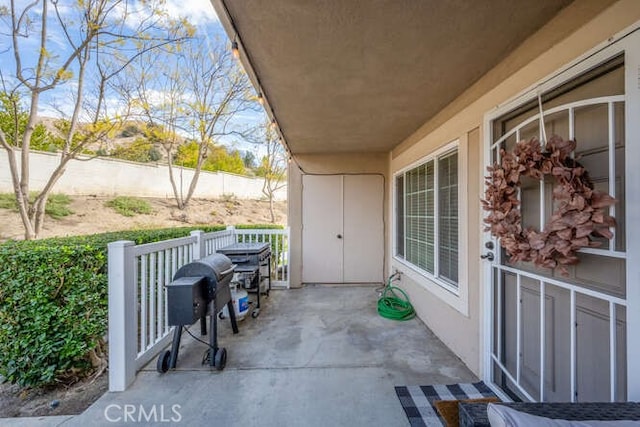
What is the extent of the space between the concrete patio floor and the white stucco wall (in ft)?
35.9

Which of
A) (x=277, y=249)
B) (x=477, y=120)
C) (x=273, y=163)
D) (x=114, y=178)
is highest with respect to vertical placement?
(x=273, y=163)

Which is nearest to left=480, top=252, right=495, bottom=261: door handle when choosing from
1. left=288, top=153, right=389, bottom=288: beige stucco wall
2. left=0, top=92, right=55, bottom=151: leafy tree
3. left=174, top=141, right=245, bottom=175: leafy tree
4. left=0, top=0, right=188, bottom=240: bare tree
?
left=288, top=153, right=389, bottom=288: beige stucco wall

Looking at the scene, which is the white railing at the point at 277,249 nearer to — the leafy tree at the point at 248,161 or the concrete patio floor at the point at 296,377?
the concrete patio floor at the point at 296,377

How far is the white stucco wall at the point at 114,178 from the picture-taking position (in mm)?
9695

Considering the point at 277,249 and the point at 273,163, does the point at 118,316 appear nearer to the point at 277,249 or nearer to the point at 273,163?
the point at 277,249

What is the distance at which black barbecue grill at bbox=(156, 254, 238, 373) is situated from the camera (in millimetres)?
2232

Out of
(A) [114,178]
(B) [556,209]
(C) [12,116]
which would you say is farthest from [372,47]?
(A) [114,178]

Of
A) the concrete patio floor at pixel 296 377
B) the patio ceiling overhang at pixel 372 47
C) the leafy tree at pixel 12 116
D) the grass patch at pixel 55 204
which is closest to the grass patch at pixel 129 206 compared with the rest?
the grass patch at pixel 55 204

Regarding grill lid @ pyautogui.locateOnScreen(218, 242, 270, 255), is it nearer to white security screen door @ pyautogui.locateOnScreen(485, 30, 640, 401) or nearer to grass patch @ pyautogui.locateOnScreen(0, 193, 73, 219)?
white security screen door @ pyautogui.locateOnScreen(485, 30, 640, 401)

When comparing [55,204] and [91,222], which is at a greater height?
[55,204]

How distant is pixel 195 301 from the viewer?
89.8 inches

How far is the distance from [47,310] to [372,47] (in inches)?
124

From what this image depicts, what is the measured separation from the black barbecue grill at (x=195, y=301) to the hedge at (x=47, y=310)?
0.63 meters

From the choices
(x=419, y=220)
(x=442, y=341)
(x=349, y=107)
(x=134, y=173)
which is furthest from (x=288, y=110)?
(x=134, y=173)
